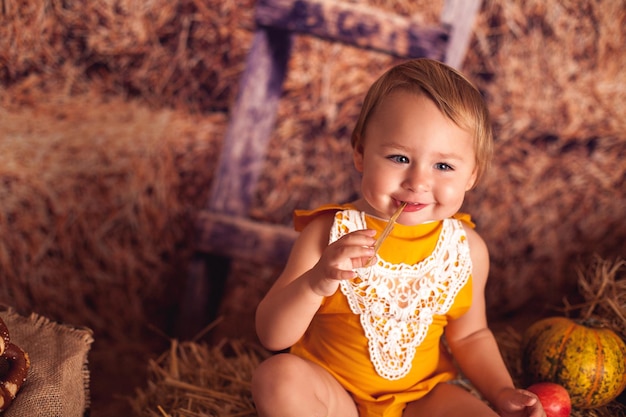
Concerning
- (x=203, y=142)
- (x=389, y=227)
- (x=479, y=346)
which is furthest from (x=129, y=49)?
(x=479, y=346)

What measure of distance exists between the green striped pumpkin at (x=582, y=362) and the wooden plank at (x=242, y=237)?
86 centimetres

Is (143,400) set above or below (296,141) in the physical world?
below

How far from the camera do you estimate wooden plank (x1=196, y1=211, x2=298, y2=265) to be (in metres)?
2.15

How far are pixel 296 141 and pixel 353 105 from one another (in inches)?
9.0

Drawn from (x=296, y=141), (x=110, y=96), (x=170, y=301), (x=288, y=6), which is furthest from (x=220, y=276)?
(x=288, y=6)

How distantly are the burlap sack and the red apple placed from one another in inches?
42.7

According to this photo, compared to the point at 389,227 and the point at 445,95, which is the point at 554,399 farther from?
the point at 445,95

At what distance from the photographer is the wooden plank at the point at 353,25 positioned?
2.02 m

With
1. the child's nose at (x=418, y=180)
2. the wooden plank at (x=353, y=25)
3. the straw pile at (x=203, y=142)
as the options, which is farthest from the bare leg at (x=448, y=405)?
the wooden plank at (x=353, y=25)

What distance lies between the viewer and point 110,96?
2090 millimetres

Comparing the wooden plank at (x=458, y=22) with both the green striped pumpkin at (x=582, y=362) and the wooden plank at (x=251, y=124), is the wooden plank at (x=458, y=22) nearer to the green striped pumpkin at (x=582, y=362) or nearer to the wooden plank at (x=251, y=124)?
the wooden plank at (x=251, y=124)

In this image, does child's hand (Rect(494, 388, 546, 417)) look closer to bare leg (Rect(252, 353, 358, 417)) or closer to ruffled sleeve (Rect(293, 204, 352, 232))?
bare leg (Rect(252, 353, 358, 417))

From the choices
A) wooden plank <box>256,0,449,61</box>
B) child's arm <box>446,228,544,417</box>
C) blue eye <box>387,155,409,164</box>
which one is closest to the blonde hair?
blue eye <box>387,155,409,164</box>

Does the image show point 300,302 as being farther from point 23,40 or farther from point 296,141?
point 23,40
